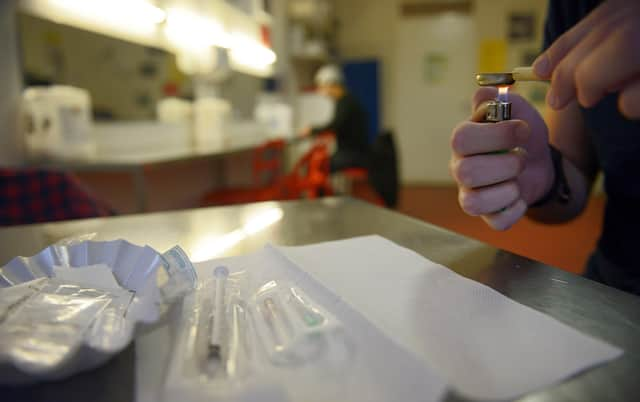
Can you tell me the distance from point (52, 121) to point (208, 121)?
1.20m

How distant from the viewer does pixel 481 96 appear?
1.80 feet

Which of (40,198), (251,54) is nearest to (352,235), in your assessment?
(40,198)

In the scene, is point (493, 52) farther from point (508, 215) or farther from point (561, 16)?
point (508, 215)

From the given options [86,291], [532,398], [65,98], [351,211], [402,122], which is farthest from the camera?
[402,122]

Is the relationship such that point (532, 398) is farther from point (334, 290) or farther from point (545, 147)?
point (545, 147)

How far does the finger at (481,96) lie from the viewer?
536mm

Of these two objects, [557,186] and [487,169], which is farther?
[557,186]

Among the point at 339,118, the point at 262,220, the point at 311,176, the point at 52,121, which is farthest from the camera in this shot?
the point at 339,118

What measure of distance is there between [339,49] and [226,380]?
6.01 meters

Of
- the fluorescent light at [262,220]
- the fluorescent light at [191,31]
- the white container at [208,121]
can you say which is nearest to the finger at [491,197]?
the fluorescent light at [262,220]

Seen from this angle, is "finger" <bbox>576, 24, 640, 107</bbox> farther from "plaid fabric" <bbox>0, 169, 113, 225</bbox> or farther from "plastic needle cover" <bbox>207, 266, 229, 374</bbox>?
"plaid fabric" <bbox>0, 169, 113, 225</bbox>

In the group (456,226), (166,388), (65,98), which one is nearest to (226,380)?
(166,388)

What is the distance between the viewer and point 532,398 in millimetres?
286

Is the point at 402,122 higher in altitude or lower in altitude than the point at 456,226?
higher
